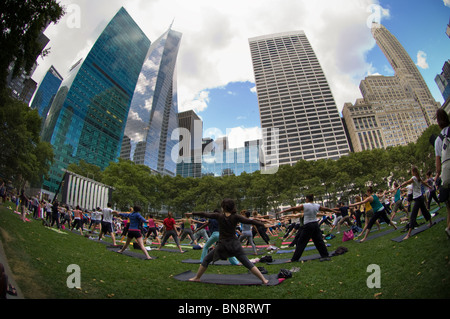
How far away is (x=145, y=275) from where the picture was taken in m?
5.50

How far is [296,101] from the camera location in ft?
445

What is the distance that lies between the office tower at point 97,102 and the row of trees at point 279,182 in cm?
2256

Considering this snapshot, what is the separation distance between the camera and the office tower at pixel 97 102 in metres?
70.2

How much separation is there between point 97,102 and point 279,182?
76100 millimetres

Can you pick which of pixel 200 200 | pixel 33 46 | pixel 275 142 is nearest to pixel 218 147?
pixel 275 142

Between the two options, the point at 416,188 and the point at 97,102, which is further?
the point at 97,102

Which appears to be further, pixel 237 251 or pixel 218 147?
pixel 218 147

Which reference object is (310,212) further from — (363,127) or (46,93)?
(46,93)

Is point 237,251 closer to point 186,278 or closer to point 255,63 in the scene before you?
point 186,278

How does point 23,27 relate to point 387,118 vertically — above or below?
below

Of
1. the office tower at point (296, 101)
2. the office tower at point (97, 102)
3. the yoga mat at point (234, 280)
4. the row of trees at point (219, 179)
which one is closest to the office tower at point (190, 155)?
the office tower at point (97, 102)

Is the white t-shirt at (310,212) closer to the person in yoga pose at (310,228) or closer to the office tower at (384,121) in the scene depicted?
the person in yoga pose at (310,228)

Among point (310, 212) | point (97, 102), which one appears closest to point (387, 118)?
point (97, 102)

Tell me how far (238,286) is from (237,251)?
70 centimetres
